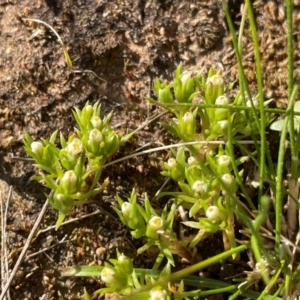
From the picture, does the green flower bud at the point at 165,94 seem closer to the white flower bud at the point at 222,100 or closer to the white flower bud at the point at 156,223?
the white flower bud at the point at 222,100

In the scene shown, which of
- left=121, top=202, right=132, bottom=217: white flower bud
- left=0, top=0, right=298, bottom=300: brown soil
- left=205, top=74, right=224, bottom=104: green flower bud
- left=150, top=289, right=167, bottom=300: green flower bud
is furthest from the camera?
left=0, top=0, right=298, bottom=300: brown soil

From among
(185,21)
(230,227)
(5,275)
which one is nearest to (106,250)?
(5,275)

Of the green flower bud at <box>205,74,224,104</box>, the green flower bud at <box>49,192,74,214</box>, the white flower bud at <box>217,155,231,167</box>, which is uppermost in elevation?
the green flower bud at <box>205,74,224,104</box>

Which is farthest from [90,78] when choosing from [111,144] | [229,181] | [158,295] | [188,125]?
[158,295]

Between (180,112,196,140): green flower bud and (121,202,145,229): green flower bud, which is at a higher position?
(180,112,196,140): green flower bud

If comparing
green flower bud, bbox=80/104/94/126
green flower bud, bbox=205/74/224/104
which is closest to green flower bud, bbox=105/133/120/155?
green flower bud, bbox=80/104/94/126

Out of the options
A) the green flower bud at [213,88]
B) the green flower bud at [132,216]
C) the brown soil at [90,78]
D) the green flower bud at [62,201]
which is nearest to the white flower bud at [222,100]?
the green flower bud at [213,88]

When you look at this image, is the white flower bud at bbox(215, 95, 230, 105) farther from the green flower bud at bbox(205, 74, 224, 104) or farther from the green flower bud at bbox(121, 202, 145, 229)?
the green flower bud at bbox(121, 202, 145, 229)
